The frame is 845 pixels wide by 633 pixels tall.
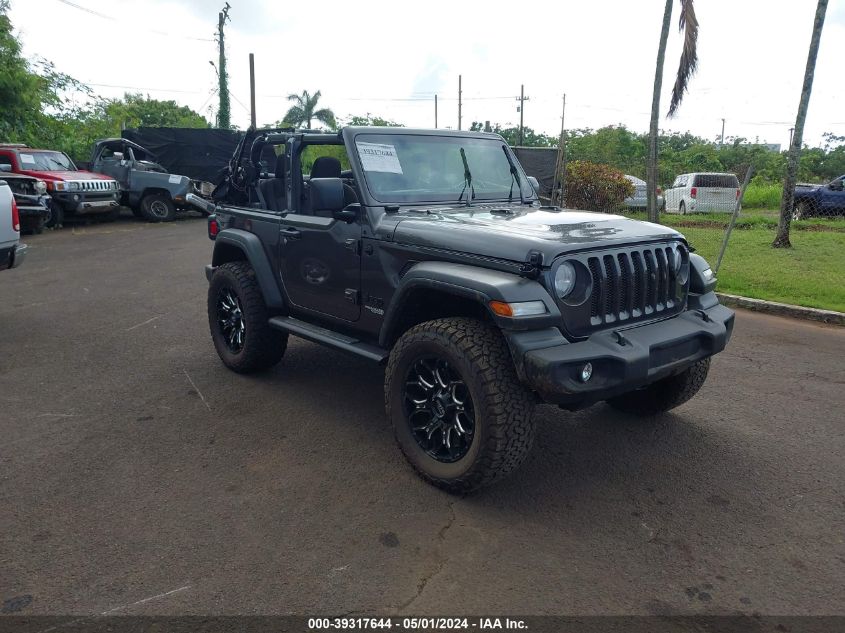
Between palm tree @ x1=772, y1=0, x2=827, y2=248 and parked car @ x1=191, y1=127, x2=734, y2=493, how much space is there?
8484 millimetres

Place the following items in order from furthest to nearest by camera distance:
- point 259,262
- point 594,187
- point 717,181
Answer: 1. point 717,181
2. point 594,187
3. point 259,262

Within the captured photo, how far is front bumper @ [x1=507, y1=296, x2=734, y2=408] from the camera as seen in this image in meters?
3.10

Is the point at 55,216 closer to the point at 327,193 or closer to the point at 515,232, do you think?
the point at 327,193

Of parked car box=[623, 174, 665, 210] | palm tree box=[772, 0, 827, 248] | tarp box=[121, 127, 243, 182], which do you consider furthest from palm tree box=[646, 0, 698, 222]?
tarp box=[121, 127, 243, 182]

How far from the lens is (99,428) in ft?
14.5

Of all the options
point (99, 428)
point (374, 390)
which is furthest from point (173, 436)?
point (374, 390)

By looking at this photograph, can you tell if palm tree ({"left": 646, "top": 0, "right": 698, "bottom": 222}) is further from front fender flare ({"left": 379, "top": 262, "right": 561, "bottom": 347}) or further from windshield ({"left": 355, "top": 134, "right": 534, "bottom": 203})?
front fender flare ({"left": 379, "top": 262, "right": 561, "bottom": 347})

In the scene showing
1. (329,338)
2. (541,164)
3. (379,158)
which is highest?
(379,158)

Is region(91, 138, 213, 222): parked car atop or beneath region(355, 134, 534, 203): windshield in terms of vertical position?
beneath

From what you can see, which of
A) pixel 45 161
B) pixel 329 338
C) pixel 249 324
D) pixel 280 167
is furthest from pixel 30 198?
pixel 329 338

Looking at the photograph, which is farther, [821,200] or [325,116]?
[325,116]

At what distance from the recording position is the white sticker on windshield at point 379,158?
14.3 ft

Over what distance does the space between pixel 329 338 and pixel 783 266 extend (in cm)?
801

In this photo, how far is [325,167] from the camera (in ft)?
15.7
